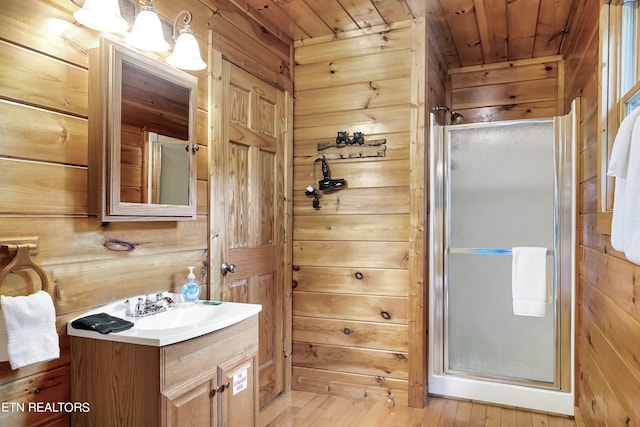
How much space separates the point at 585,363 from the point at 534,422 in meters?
0.50

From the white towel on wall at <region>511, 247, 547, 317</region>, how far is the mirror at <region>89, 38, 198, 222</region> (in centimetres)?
199

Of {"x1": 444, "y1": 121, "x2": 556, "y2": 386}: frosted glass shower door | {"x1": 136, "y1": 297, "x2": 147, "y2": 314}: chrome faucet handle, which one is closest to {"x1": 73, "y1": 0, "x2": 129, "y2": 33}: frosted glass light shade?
{"x1": 136, "y1": 297, "x2": 147, "y2": 314}: chrome faucet handle

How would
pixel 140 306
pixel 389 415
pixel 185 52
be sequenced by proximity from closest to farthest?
pixel 140 306
pixel 185 52
pixel 389 415

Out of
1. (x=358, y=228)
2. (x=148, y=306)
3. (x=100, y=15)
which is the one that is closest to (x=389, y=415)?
(x=358, y=228)

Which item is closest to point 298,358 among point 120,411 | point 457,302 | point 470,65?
point 457,302

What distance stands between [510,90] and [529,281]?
5.73ft

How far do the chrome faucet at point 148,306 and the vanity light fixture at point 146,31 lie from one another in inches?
40.3

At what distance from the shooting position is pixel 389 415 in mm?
2604

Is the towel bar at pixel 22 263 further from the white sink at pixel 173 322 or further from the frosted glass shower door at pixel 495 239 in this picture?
the frosted glass shower door at pixel 495 239

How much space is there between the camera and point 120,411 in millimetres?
1440

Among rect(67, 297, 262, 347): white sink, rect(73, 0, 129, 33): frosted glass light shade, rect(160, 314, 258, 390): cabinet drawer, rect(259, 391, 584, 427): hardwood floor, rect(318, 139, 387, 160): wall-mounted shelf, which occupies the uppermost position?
rect(73, 0, 129, 33): frosted glass light shade

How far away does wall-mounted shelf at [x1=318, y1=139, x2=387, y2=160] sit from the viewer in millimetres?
2838

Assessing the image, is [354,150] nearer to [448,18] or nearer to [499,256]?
[448,18]

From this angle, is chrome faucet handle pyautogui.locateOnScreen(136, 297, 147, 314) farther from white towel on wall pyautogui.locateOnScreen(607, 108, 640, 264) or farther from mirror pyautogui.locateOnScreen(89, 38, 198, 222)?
white towel on wall pyautogui.locateOnScreen(607, 108, 640, 264)
